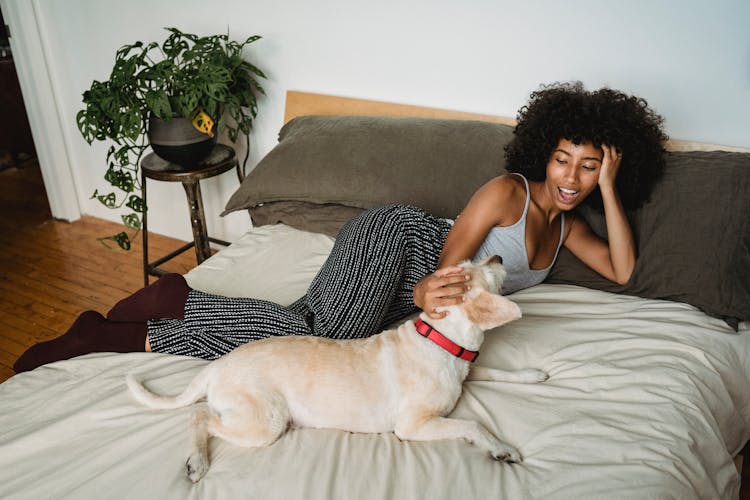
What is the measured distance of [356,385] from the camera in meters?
1.32

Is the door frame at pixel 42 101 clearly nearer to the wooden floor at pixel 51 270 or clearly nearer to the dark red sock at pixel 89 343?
the wooden floor at pixel 51 270

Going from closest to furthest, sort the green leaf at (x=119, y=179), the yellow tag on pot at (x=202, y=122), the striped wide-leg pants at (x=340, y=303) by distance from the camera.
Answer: the striped wide-leg pants at (x=340, y=303) < the yellow tag on pot at (x=202, y=122) < the green leaf at (x=119, y=179)

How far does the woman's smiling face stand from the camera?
170cm

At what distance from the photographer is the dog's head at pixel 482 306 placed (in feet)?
4.09

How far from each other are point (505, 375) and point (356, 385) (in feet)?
1.35

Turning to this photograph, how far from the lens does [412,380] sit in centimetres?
133

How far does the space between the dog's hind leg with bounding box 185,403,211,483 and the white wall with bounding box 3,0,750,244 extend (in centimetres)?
168

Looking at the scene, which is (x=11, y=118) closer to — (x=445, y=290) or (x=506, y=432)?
(x=445, y=290)

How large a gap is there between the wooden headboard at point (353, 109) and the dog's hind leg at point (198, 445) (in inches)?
63.1

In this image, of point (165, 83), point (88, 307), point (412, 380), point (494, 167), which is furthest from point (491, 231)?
point (88, 307)

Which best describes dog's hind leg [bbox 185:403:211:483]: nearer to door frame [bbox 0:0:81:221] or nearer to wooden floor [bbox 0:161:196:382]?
wooden floor [bbox 0:161:196:382]

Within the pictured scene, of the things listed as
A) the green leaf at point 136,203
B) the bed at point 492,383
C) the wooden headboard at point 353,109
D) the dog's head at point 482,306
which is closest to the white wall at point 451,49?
the wooden headboard at point 353,109

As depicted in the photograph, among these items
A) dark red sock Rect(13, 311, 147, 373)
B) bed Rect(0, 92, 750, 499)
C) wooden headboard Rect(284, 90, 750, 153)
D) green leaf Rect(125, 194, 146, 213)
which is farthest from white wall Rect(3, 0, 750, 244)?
dark red sock Rect(13, 311, 147, 373)

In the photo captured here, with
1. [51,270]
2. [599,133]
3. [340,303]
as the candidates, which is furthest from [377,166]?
[51,270]
